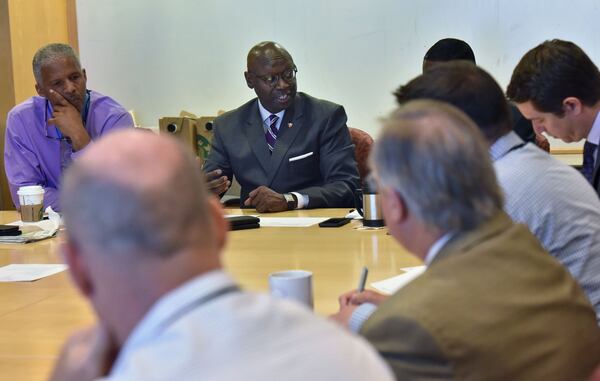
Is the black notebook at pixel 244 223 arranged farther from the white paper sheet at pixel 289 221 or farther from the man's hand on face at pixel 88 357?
the man's hand on face at pixel 88 357

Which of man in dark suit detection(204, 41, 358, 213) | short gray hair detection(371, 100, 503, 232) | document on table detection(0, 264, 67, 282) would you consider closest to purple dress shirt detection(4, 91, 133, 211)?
man in dark suit detection(204, 41, 358, 213)

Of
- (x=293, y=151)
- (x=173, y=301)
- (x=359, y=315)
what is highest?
(x=173, y=301)

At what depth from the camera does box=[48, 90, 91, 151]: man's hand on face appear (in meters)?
3.48

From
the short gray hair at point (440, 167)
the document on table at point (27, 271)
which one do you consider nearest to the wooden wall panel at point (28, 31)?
the document on table at point (27, 271)

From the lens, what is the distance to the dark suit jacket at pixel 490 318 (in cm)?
100

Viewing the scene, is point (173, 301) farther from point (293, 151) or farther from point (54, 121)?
point (54, 121)

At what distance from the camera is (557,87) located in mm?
2471

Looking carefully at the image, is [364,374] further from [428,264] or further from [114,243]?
[428,264]

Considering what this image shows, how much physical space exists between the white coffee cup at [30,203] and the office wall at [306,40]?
223 cm

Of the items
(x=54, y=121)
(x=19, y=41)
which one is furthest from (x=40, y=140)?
(x=19, y=41)

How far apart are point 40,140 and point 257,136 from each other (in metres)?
1.07

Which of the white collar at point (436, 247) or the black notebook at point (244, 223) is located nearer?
the white collar at point (436, 247)

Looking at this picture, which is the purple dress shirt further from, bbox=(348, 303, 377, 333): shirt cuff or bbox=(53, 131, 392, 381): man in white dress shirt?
bbox=(53, 131, 392, 381): man in white dress shirt

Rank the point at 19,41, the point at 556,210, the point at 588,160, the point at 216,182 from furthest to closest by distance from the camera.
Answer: the point at 19,41 < the point at 216,182 < the point at 588,160 < the point at 556,210
